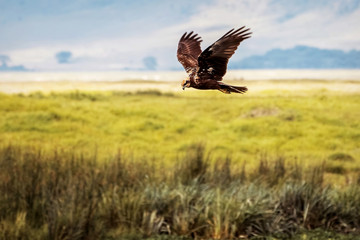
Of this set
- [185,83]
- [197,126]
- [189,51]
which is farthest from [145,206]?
[197,126]

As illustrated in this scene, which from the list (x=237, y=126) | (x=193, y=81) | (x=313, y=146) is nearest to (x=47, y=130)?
(x=237, y=126)

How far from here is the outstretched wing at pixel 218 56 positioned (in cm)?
99

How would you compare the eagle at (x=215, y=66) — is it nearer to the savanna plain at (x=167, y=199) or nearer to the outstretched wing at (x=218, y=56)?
the outstretched wing at (x=218, y=56)

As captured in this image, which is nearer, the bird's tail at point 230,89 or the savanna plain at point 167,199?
the bird's tail at point 230,89

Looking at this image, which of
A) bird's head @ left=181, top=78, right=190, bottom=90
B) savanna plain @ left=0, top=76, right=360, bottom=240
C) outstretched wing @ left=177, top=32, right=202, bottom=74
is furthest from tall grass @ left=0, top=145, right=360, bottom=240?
bird's head @ left=181, top=78, right=190, bottom=90

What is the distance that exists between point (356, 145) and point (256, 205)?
42.9 feet

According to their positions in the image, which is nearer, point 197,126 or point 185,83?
point 185,83

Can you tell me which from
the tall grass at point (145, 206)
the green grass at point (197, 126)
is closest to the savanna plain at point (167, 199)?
the tall grass at point (145, 206)

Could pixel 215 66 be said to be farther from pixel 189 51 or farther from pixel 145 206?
pixel 145 206

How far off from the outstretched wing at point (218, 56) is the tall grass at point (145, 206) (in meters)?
5.78

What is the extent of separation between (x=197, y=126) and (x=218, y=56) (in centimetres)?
2088

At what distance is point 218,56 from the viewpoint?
1010 millimetres

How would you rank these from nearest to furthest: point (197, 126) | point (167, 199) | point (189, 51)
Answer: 1. point (189, 51)
2. point (167, 199)
3. point (197, 126)

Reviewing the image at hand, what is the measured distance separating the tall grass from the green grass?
641 cm
